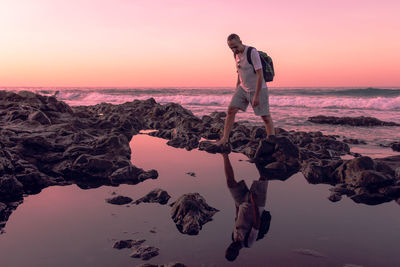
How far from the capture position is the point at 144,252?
8.49 feet

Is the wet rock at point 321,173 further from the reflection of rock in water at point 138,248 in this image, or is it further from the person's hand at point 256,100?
the reflection of rock in water at point 138,248

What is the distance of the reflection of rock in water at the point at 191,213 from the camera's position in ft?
9.98

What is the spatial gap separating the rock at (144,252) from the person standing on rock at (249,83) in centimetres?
Answer: 360

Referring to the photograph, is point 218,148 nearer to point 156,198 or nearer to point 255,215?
point 156,198

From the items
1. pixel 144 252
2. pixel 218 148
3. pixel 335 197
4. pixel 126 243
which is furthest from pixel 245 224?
pixel 218 148

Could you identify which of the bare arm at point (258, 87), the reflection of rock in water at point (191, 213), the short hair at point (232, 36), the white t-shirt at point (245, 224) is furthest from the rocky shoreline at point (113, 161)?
the short hair at point (232, 36)

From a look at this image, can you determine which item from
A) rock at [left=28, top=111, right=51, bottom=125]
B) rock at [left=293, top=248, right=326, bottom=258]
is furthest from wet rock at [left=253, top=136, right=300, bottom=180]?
rock at [left=28, top=111, right=51, bottom=125]

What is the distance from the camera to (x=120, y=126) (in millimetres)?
9336

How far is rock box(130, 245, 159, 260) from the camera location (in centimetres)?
255

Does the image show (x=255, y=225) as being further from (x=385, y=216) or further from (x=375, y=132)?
(x=375, y=132)

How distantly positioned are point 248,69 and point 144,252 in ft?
12.9

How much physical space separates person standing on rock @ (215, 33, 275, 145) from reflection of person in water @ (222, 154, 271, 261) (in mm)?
Result: 1534

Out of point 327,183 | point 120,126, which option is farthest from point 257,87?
point 120,126

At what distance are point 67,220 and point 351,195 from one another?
3473 millimetres
